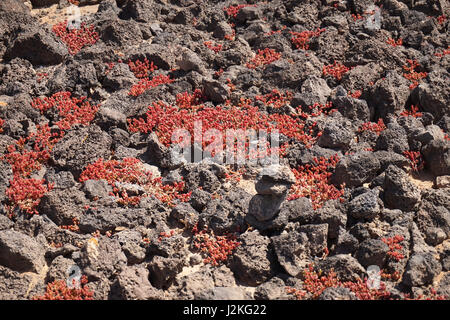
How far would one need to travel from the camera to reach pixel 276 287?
35.4 ft

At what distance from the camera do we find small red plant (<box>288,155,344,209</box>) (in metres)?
12.5

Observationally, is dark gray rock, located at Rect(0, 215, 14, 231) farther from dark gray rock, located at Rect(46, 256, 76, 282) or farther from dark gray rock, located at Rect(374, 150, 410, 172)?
dark gray rock, located at Rect(374, 150, 410, 172)

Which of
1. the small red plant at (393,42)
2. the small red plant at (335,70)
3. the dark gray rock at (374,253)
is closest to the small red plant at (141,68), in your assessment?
the small red plant at (335,70)

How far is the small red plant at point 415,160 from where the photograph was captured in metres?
13.4

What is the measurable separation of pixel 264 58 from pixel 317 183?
234 inches

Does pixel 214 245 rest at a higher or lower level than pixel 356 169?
lower

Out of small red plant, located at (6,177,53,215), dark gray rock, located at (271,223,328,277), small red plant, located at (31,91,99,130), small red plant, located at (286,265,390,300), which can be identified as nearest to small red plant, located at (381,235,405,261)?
small red plant, located at (286,265,390,300)

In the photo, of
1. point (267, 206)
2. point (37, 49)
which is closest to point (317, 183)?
point (267, 206)

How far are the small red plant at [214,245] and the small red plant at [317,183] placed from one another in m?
1.89

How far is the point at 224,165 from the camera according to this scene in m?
13.7

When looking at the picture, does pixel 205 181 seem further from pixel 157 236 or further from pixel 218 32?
pixel 218 32

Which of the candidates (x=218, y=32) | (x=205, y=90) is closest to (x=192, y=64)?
(x=205, y=90)

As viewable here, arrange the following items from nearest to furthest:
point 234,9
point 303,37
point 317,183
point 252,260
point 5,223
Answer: point 252,260 → point 5,223 → point 317,183 → point 303,37 → point 234,9

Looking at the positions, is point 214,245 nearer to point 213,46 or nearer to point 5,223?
point 5,223
